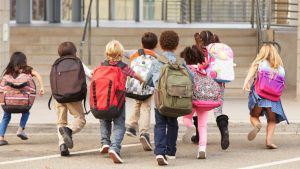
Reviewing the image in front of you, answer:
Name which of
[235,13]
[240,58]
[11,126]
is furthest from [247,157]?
[235,13]

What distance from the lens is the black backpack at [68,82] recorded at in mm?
12492

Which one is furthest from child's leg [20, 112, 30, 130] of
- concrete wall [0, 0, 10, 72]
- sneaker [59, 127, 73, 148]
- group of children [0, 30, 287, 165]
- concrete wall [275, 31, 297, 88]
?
concrete wall [275, 31, 297, 88]

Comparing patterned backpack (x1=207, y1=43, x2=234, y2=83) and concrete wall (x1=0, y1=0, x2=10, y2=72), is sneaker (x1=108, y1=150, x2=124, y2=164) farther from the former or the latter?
concrete wall (x1=0, y1=0, x2=10, y2=72)

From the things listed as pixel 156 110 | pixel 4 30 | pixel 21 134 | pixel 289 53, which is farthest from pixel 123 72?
pixel 289 53

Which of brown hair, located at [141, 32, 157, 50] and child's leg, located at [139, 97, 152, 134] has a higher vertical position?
brown hair, located at [141, 32, 157, 50]

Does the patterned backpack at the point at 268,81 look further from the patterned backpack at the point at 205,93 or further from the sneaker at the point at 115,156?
the sneaker at the point at 115,156

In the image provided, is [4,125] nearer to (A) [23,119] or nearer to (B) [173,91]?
(A) [23,119]

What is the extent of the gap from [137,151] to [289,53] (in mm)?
10125

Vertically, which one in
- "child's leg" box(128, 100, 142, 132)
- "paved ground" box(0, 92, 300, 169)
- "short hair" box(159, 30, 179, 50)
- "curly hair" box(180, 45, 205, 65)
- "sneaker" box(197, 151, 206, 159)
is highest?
"short hair" box(159, 30, 179, 50)

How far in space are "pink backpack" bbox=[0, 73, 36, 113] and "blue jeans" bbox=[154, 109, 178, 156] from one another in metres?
2.19

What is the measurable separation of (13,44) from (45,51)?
0.82 m

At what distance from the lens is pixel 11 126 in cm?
1501

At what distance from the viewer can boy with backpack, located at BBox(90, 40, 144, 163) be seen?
12141 millimetres

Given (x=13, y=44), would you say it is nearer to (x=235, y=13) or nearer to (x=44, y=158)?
(x=44, y=158)
